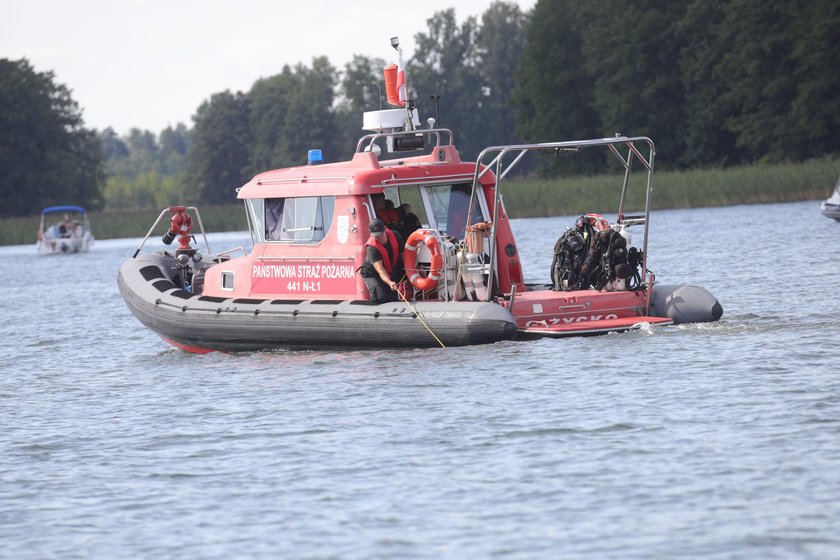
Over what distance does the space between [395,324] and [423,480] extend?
16.2ft

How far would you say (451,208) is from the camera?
51.5 feet

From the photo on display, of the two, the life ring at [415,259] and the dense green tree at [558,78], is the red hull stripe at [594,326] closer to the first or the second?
the life ring at [415,259]

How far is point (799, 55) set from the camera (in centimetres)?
5906

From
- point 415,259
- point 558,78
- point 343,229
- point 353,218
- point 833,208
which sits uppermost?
point 558,78

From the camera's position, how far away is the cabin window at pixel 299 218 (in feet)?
50.8

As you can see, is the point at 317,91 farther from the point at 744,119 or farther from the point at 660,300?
the point at 660,300

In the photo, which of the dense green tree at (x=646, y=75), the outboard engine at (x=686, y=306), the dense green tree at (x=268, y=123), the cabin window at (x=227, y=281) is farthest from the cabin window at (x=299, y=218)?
the dense green tree at (x=268, y=123)

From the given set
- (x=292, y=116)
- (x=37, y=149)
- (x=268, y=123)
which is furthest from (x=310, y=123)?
(x=37, y=149)

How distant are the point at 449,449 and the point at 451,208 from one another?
228 inches

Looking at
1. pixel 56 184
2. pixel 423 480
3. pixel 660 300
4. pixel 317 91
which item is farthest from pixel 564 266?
pixel 317 91

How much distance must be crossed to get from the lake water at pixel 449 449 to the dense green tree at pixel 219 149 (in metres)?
96.0

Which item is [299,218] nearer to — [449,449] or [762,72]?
[449,449]

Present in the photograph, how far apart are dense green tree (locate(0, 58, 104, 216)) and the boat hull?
70.5m

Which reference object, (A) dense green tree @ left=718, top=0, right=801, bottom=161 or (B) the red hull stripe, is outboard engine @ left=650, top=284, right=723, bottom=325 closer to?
(B) the red hull stripe
